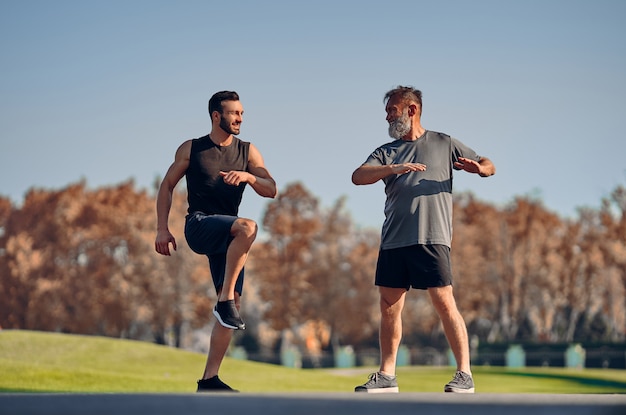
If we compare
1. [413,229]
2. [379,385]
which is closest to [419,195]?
[413,229]

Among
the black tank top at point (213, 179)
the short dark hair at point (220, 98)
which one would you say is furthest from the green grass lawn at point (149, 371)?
the short dark hair at point (220, 98)

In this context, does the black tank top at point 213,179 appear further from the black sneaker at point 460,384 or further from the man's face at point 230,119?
the black sneaker at point 460,384

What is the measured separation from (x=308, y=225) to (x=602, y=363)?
1640 cm

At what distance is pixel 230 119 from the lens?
24.9 feet

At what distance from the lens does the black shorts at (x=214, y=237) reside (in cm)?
729

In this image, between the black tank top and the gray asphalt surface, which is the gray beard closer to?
the black tank top

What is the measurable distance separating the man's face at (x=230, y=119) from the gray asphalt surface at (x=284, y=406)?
3.28 metres

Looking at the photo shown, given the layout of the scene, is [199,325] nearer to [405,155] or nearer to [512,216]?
[512,216]

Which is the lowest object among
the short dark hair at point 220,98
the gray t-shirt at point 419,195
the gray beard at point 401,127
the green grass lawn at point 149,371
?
the green grass lawn at point 149,371

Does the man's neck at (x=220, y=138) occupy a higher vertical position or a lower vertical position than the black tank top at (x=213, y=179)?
higher

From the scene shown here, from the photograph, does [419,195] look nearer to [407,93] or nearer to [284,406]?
[407,93]

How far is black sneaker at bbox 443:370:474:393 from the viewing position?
691cm

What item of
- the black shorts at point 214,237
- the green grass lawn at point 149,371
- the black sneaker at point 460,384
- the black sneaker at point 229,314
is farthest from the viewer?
the green grass lawn at point 149,371

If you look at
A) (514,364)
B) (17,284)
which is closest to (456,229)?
(514,364)
